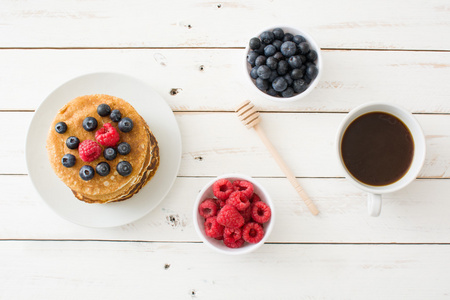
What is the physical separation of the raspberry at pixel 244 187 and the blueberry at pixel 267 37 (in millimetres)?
479

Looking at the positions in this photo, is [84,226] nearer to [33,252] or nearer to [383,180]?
[33,252]

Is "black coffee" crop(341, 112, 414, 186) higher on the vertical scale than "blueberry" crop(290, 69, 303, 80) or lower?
lower

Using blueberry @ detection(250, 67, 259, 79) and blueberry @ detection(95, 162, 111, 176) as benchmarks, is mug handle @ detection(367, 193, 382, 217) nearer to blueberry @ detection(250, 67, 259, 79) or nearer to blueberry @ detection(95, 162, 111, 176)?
blueberry @ detection(250, 67, 259, 79)

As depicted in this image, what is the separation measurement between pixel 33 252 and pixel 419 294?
1429mm

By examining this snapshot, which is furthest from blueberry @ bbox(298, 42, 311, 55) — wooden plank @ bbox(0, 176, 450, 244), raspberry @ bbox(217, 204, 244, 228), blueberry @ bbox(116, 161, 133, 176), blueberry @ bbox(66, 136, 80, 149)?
blueberry @ bbox(66, 136, 80, 149)

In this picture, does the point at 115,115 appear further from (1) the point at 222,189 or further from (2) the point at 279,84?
(2) the point at 279,84

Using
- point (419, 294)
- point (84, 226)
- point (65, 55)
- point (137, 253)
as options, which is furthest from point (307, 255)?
point (65, 55)

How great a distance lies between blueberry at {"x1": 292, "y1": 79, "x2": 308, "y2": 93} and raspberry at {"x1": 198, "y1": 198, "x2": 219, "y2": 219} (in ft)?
1.55

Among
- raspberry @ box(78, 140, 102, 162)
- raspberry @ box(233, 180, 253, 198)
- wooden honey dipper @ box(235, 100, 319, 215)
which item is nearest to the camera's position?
raspberry @ box(78, 140, 102, 162)

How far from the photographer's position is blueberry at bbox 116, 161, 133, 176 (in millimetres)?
1125

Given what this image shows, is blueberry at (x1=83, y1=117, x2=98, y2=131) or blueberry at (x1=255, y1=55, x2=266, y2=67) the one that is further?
blueberry at (x1=255, y1=55, x2=266, y2=67)

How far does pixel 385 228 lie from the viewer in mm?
1381

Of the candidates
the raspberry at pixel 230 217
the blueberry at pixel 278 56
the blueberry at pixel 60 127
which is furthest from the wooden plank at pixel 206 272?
the blueberry at pixel 278 56

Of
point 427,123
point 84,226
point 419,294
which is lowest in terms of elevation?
point 419,294
